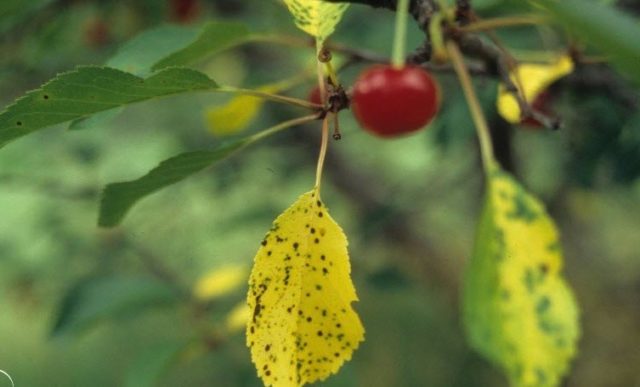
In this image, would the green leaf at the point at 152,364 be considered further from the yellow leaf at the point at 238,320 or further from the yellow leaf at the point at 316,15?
the yellow leaf at the point at 316,15

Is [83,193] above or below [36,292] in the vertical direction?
above

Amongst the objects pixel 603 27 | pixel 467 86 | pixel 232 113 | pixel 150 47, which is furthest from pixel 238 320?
pixel 603 27

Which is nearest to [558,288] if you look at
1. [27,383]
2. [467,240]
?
[467,240]

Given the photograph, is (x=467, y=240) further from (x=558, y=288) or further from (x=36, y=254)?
(x=558, y=288)

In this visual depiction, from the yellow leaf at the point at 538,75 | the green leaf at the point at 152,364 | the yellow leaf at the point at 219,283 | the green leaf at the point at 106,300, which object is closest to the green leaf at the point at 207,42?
the yellow leaf at the point at 538,75

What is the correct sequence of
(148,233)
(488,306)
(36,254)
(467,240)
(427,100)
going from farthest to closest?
(467,240) → (36,254) → (148,233) → (488,306) → (427,100)

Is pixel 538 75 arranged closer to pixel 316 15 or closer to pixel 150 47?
pixel 316 15
